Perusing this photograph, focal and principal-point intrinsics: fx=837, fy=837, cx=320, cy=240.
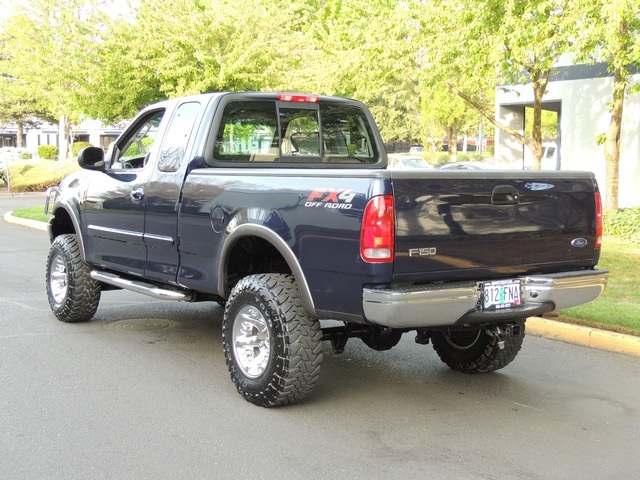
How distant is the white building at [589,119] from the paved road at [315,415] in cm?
1261

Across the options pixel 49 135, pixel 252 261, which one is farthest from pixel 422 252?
pixel 49 135

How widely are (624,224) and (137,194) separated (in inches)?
409

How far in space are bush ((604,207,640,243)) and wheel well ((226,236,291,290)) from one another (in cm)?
958

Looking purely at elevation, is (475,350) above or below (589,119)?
below

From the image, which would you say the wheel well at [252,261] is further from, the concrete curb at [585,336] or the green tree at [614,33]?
the green tree at [614,33]

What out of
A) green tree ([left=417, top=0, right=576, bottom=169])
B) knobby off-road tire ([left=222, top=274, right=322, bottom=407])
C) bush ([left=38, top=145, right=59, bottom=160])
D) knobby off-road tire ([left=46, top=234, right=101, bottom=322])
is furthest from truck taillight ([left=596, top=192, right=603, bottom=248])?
bush ([left=38, top=145, right=59, bottom=160])

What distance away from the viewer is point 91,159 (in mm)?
7582

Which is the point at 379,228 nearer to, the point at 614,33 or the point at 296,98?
the point at 296,98

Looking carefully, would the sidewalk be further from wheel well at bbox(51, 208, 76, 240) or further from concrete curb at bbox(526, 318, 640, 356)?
wheel well at bbox(51, 208, 76, 240)

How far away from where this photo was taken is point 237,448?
475 centimetres

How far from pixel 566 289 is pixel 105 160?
4.33m

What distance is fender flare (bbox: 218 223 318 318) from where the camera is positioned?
17.2 feet

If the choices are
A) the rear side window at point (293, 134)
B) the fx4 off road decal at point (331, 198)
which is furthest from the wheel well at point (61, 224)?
the fx4 off road decal at point (331, 198)

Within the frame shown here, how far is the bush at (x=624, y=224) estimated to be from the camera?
14.4 metres
